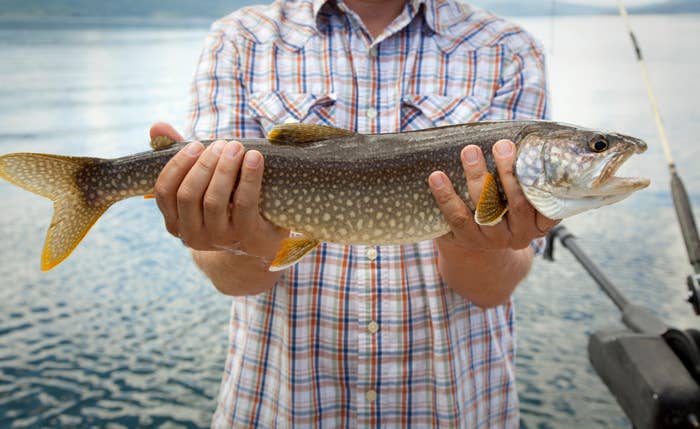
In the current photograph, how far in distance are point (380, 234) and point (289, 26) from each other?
0.86 meters

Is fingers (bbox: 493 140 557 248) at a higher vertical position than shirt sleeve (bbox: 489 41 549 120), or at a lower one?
lower

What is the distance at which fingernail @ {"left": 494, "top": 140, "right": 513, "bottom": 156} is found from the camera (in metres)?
1.56

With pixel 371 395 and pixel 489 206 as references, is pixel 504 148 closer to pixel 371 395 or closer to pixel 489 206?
pixel 489 206

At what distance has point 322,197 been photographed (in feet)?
5.51

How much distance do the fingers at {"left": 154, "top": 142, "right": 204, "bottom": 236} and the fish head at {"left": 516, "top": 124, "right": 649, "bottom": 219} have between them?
0.84m

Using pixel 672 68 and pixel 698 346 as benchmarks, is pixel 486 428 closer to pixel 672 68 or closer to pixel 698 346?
pixel 698 346

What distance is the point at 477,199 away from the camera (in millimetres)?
1612

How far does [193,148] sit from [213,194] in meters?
0.13

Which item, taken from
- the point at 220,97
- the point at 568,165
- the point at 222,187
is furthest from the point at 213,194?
the point at 568,165

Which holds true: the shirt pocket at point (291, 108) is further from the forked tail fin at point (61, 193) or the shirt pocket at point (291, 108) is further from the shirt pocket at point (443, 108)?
the forked tail fin at point (61, 193)

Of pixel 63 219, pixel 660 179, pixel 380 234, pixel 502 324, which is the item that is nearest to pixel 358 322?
pixel 380 234

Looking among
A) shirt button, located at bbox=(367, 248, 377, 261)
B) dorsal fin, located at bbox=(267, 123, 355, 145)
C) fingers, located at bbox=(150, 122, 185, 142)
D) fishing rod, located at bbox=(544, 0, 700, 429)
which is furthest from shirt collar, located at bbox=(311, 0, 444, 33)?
fishing rod, located at bbox=(544, 0, 700, 429)

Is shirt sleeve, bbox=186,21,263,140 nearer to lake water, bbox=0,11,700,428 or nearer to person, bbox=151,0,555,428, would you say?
person, bbox=151,0,555,428

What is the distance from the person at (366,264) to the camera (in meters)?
1.90
